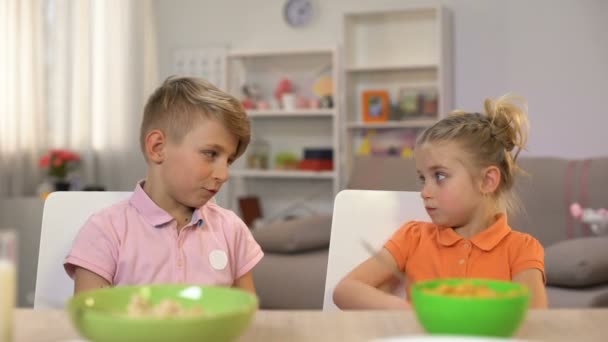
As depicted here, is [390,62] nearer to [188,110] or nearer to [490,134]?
[490,134]

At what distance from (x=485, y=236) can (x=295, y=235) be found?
6.98 feet

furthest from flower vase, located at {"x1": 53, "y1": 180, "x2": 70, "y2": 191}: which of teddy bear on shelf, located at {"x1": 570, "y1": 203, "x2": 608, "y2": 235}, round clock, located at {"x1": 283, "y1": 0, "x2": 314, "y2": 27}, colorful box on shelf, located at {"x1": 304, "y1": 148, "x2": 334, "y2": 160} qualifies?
teddy bear on shelf, located at {"x1": 570, "y1": 203, "x2": 608, "y2": 235}

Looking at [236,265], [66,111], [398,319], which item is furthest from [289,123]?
[398,319]

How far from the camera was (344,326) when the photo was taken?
0.86 metres

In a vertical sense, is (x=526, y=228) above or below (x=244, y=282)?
below

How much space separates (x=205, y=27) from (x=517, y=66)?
7.36ft

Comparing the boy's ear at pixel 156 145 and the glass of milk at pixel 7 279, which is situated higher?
the boy's ear at pixel 156 145

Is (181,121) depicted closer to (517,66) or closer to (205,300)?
(205,300)

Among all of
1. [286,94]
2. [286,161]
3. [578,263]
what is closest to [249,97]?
[286,94]

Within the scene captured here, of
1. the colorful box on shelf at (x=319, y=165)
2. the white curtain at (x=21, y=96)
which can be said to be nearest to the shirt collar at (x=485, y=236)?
the white curtain at (x=21, y=96)

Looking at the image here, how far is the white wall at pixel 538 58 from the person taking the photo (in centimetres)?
463

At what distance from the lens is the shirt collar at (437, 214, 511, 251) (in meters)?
1.45

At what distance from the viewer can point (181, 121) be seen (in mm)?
1437

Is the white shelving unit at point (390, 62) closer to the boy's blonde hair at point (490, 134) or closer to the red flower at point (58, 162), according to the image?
the red flower at point (58, 162)
